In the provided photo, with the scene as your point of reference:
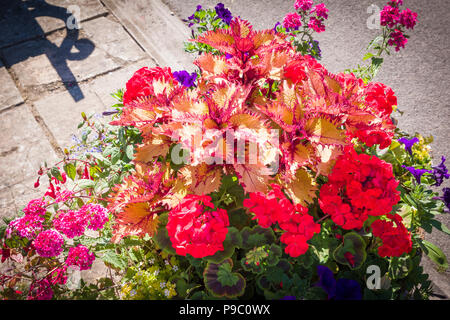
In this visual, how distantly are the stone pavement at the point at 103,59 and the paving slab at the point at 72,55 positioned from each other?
0.01 m

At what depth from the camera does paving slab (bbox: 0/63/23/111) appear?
10.2 ft

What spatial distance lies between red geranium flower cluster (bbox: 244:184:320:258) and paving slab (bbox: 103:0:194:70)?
239 cm

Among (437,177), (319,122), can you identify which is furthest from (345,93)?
(437,177)

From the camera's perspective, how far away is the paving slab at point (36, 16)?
3717mm

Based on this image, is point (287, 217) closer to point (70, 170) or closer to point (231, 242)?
point (231, 242)

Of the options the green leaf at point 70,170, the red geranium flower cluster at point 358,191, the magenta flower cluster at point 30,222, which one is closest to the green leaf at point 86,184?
the green leaf at point 70,170

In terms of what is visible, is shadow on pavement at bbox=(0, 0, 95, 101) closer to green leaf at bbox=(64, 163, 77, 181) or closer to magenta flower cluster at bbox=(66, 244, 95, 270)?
green leaf at bbox=(64, 163, 77, 181)

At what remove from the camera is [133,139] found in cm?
169

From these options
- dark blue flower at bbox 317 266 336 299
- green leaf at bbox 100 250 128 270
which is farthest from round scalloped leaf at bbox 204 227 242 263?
green leaf at bbox 100 250 128 270

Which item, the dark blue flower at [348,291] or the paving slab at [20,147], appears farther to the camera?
the paving slab at [20,147]

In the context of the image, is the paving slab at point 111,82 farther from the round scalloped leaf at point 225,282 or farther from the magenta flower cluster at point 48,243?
the round scalloped leaf at point 225,282
